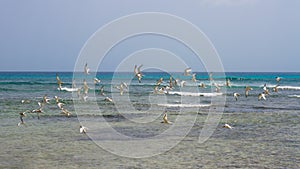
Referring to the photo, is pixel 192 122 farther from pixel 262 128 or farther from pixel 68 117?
pixel 68 117

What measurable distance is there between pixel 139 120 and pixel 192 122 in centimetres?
309

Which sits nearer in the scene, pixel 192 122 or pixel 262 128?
pixel 262 128

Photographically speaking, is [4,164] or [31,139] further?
[31,139]

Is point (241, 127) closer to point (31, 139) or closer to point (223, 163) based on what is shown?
point (223, 163)

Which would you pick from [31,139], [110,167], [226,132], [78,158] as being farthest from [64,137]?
[226,132]

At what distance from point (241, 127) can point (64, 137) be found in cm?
879

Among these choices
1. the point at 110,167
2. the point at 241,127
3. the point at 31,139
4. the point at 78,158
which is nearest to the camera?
the point at 110,167

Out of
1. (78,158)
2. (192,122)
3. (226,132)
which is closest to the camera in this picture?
(78,158)

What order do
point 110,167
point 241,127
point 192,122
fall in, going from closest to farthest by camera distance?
point 110,167 → point 241,127 → point 192,122

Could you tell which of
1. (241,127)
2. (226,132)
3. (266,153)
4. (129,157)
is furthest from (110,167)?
(241,127)

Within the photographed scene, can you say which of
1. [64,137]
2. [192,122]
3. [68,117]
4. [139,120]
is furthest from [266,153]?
[68,117]

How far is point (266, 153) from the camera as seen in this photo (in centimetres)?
1526

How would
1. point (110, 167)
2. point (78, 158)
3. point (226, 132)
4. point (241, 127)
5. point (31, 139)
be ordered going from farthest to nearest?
1. point (241, 127)
2. point (226, 132)
3. point (31, 139)
4. point (78, 158)
5. point (110, 167)

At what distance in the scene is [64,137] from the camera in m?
18.4
